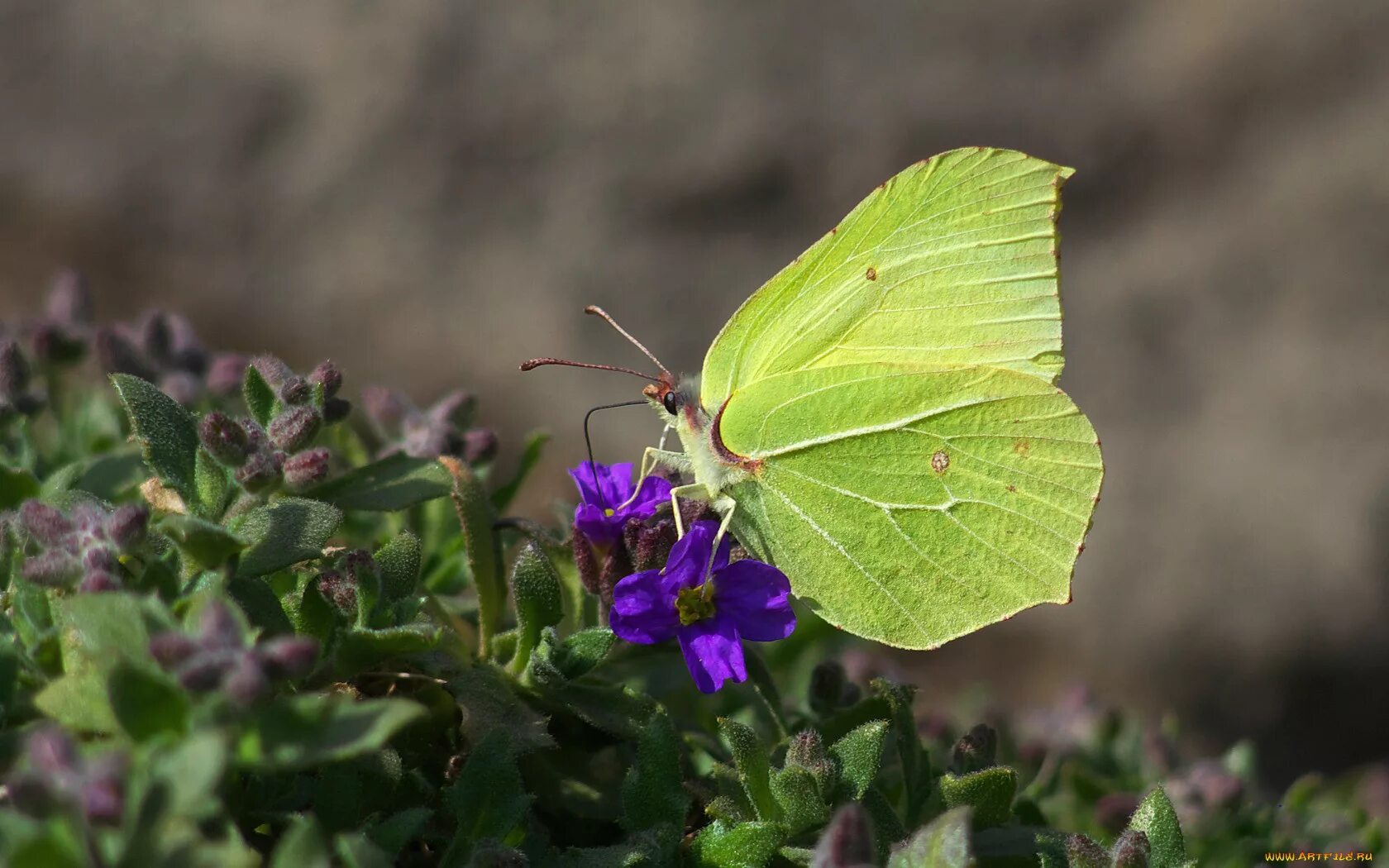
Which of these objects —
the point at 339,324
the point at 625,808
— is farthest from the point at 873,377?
the point at 339,324

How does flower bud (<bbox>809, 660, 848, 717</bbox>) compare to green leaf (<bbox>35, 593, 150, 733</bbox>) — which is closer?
green leaf (<bbox>35, 593, 150, 733</bbox>)

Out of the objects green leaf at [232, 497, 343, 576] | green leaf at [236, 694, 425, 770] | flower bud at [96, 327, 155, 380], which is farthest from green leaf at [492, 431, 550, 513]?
green leaf at [236, 694, 425, 770]

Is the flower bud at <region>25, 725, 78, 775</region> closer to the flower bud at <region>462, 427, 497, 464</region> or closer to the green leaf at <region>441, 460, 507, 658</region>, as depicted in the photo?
the green leaf at <region>441, 460, 507, 658</region>

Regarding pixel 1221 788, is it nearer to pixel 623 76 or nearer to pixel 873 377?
pixel 873 377

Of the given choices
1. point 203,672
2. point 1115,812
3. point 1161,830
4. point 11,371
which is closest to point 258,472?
point 203,672

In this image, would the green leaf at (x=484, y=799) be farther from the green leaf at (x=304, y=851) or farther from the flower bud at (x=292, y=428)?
the flower bud at (x=292, y=428)

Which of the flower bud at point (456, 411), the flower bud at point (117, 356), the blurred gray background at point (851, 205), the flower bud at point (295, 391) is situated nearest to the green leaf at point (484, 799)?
the flower bud at point (295, 391)

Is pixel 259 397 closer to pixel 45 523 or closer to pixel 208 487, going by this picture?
pixel 208 487
